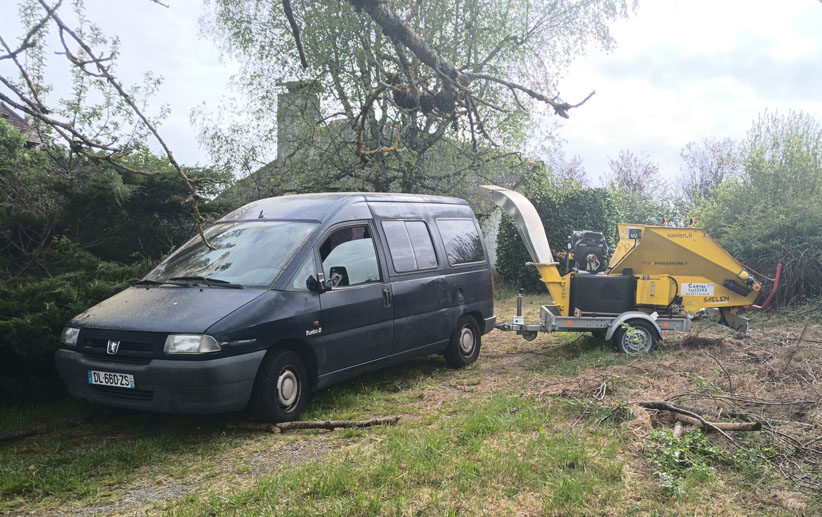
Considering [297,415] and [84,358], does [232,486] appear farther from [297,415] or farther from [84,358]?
[84,358]

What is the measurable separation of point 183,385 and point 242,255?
1574 millimetres

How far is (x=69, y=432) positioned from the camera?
537 cm

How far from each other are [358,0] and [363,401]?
13.5 feet

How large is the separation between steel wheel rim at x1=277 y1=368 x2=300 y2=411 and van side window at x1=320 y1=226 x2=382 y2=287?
1.01 m

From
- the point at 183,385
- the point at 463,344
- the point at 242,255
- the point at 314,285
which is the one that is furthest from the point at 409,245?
the point at 183,385

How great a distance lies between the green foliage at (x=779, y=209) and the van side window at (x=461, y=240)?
6758 millimetres

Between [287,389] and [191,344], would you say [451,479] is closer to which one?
[287,389]

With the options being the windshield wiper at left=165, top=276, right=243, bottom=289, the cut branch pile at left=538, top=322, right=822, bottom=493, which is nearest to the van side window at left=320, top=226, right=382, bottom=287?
the windshield wiper at left=165, top=276, right=243, bottom=289

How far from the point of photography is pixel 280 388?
5.34m

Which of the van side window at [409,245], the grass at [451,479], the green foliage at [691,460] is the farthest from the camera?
the van side window at [409,245]

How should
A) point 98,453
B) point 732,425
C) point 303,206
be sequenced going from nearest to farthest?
point 732,425
point 98,453
point 303,206

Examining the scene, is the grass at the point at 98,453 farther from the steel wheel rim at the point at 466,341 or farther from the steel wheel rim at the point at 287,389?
the steel wheel rim at the point at 466,341

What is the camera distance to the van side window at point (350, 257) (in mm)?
6086

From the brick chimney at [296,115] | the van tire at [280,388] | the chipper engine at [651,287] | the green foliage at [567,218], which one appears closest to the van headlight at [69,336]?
the van tire at [280,388]
